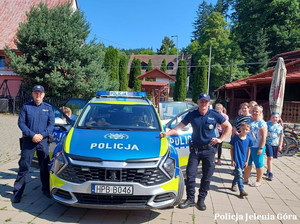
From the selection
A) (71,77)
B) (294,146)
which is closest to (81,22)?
(71,77)

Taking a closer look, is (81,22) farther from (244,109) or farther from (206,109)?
(206,109)

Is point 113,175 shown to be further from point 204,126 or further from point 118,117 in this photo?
point 204,126

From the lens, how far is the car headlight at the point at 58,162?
3.47 m

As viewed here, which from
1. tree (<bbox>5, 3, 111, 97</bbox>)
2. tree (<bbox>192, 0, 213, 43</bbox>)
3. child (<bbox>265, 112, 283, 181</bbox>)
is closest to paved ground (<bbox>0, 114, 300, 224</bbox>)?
child (<bbox>265, 112, 283, 181</bbox>)

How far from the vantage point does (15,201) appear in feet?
13.5

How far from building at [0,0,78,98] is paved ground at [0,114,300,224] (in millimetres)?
18681

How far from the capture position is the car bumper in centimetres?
326

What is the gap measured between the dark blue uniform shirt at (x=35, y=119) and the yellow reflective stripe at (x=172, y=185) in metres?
2.18

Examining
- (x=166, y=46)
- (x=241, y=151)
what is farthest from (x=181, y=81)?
(x=166, y=46)

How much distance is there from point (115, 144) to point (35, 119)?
5.10ft

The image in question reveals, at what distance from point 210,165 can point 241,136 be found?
4.35ft

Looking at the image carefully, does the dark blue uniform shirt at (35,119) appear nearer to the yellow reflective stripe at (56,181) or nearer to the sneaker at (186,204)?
the yellow reflective stripe at (56,181)

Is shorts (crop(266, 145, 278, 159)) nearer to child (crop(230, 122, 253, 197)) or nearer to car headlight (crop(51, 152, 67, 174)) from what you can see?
child (crop(230, 122, 253, 197))

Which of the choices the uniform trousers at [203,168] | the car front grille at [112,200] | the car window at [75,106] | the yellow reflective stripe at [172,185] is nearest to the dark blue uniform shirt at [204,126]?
the uniform trousers at [203,168]
